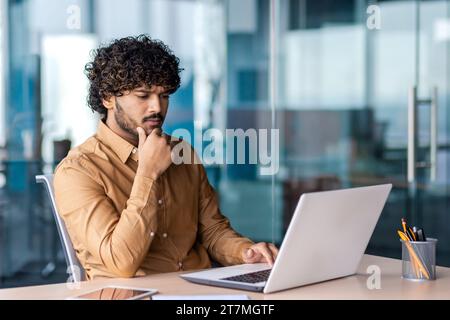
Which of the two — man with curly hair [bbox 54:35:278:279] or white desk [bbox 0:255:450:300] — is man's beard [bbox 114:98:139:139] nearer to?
man with curly hair [bbox 54:35:278:279]

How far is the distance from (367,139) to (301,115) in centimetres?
48

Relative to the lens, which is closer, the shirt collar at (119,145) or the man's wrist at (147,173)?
the man's wrist at (147,173)

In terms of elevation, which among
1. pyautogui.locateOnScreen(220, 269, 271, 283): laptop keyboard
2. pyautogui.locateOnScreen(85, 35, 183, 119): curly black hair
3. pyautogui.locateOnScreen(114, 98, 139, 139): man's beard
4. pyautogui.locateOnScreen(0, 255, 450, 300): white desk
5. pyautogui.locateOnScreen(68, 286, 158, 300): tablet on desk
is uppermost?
pyautogui.locateOnScreen(85, 35, 183, 119): curly black hair

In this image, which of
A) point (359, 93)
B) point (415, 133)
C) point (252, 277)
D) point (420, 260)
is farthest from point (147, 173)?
point (359, 93)

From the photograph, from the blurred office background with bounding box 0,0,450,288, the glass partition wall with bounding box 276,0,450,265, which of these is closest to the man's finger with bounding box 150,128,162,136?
the blurred office background with bounding box 0,0,450,288

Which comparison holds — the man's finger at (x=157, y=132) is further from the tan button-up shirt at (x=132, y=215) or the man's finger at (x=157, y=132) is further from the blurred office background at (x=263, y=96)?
the blurred office background at (x=263, y=96)

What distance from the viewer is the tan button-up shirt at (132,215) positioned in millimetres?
2398

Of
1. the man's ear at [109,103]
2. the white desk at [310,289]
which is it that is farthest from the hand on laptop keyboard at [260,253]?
the man's ear at [109,103]

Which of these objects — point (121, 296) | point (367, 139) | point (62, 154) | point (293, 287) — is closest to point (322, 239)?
point (293, 287)

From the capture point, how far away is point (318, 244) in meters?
2.13

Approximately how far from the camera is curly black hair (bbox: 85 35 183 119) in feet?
8.84

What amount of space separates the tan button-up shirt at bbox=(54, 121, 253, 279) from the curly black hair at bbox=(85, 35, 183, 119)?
15 cm

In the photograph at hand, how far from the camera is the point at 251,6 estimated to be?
5.27 m
